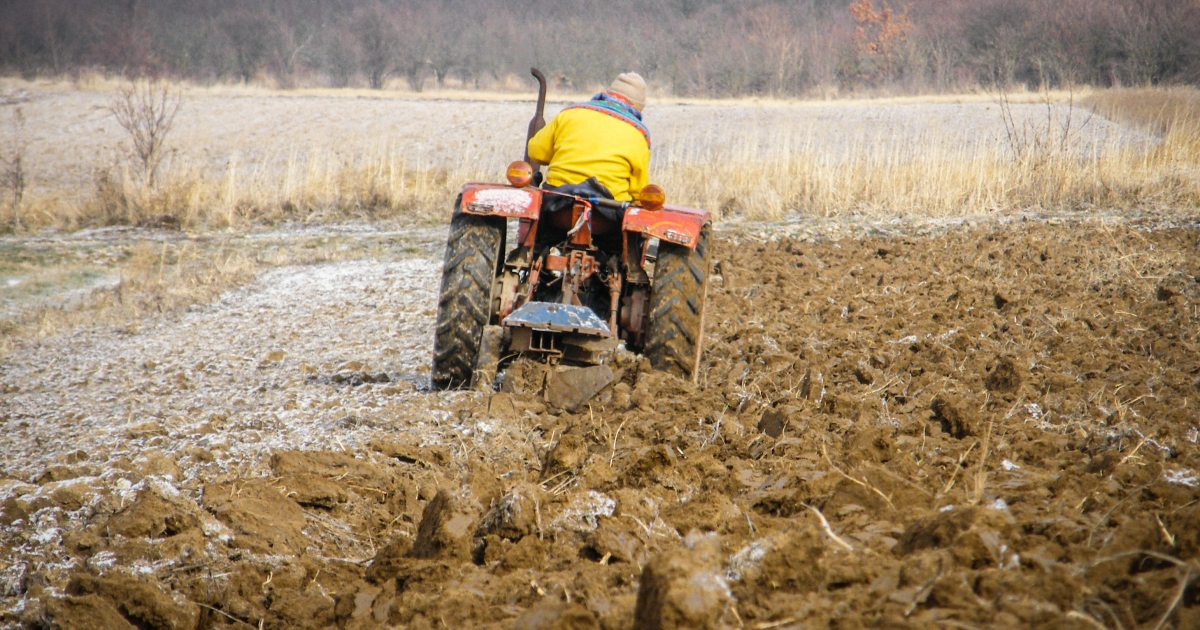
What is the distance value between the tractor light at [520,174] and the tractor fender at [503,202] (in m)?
0.04

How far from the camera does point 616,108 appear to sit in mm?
5195

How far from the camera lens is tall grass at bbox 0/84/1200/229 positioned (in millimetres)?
11969

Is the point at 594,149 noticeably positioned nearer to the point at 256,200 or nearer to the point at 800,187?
the point at 800,187

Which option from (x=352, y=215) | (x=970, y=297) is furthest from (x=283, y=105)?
(x=970, y=297)

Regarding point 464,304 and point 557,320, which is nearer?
point 557,320

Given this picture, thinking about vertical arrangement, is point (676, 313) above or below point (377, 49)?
below

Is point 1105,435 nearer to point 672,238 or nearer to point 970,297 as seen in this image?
point 672,238

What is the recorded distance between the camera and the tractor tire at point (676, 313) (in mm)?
4668

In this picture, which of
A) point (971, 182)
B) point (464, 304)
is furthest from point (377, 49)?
point (464, 304)

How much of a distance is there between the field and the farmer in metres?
1.04

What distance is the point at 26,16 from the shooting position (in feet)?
155

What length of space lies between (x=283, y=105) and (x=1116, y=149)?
23.9 metres

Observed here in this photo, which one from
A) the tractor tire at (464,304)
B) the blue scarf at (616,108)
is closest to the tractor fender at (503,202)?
the tractor tire at (464,304)

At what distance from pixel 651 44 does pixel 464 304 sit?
46261 millimetres
